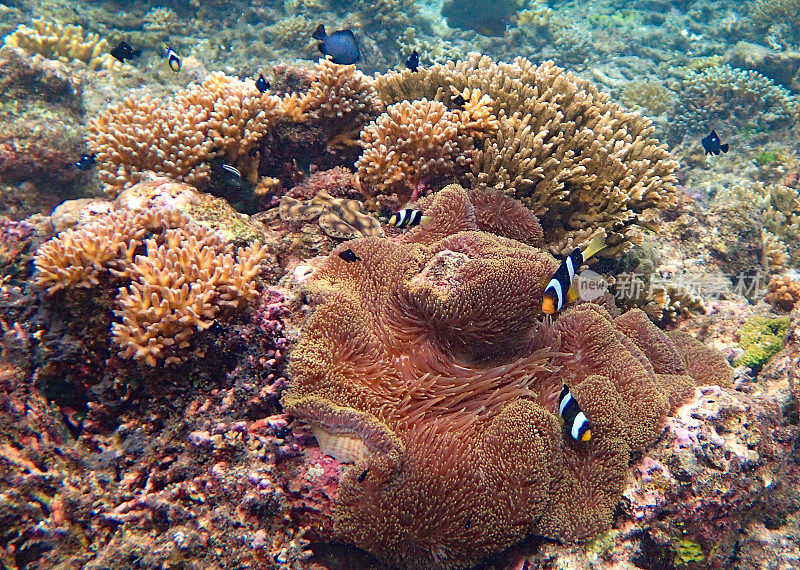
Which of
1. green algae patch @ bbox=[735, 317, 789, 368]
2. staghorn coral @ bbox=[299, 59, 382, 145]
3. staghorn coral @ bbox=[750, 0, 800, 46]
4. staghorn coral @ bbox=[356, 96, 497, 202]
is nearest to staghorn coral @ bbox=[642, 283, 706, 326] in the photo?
green algae patch @ bbox=[735, 317, 789, 368]

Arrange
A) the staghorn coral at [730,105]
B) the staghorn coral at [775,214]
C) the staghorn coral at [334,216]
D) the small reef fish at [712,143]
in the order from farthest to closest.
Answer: the staghorn coral at [730,105] < the small reef fish at [712,143] < the staghorn coral at [775,214] < the staghorn coral at [334,216]

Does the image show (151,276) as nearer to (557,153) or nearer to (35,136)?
(557,153)

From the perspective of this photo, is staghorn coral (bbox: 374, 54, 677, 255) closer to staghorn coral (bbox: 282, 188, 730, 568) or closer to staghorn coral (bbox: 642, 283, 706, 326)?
staghorn coral (bbox: 642, 283, 706, 326)

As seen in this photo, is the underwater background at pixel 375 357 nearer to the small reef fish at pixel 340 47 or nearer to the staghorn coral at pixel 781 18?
the small reef fish at pixel 340 47

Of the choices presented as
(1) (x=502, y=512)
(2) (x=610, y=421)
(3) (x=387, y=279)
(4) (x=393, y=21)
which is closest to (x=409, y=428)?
(1) (x=502, y=512)

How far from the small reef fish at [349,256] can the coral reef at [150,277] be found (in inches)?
23.5

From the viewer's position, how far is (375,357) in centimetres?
264

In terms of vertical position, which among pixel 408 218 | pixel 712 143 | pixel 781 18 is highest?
pixel 781 18

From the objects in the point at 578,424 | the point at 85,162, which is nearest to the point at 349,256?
the point at 578,424

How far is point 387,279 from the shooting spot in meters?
2.86

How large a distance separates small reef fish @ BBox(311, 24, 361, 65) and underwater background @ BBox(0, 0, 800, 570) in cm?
2

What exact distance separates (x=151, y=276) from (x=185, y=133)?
6.33ft

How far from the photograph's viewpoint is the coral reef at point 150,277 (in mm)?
2543

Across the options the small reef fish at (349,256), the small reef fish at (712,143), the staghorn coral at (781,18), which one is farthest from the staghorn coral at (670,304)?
the staghorn coral at (781,18)
